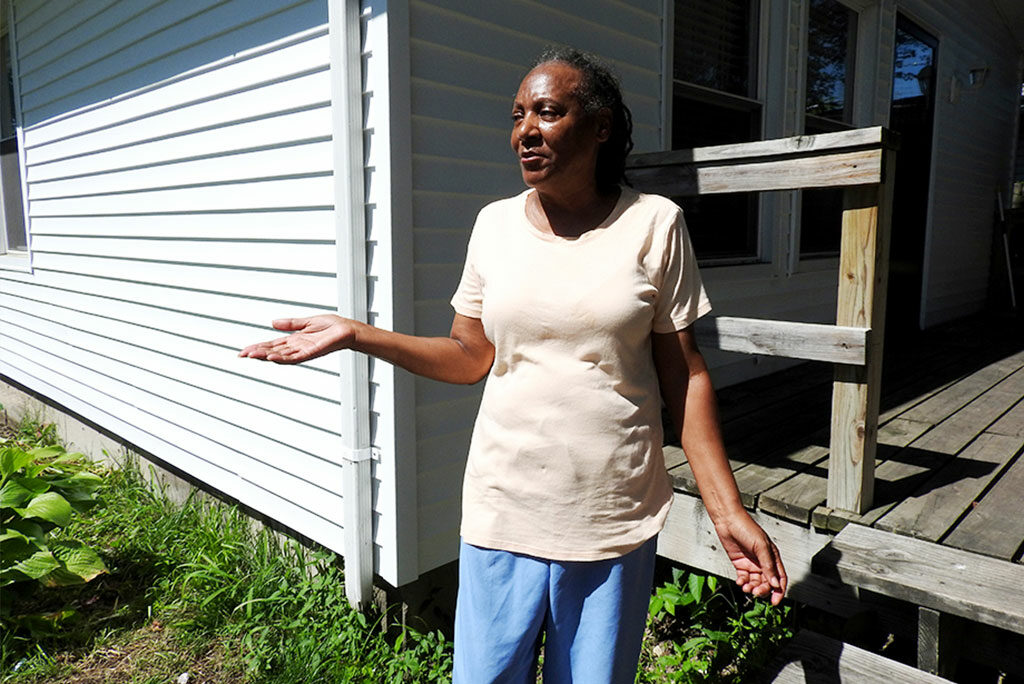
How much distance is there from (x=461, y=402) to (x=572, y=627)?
1.52 metres

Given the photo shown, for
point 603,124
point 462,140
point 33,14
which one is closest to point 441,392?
point 462,140

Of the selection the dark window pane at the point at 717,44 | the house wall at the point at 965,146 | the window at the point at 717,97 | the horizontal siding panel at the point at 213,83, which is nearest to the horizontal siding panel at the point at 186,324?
the horizontal siding panel at the point at 213,83

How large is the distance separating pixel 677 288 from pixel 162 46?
3571 millimetres

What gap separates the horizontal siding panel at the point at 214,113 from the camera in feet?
9.83

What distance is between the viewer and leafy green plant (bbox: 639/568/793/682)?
2.88 m

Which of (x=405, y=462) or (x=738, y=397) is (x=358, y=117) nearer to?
(x=405, y=462)

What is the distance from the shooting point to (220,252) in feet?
12.2

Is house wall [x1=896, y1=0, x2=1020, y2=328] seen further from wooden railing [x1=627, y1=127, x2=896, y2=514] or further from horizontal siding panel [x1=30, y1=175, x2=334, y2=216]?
horizontal siding panel [x1=30, y1=175, x2=334, y2=216]

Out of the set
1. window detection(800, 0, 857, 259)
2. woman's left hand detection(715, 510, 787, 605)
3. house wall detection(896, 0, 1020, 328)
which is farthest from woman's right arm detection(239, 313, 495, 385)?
house wall detection(896, 0, 1020, 328)

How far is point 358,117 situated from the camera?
105 inches

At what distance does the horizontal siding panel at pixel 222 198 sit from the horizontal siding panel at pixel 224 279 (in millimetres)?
292

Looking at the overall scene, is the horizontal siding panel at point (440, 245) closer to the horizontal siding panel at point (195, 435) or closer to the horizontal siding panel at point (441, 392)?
the horizontal siding panel at point (441, 392)

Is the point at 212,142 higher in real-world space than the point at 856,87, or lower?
lower

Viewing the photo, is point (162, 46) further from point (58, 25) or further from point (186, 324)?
point (58, 25)
